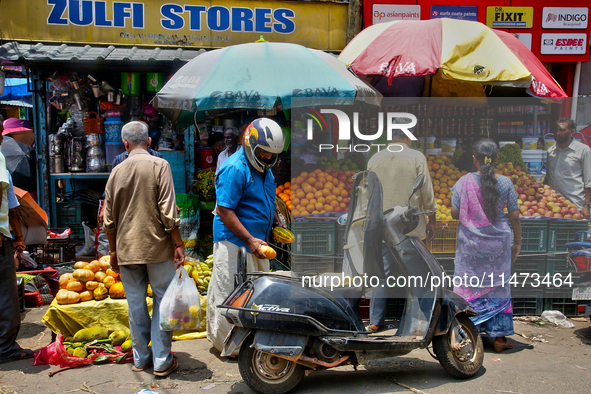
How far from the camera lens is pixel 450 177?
16.0ft

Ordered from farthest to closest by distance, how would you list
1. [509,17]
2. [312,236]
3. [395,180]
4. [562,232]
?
[509,17], [562,232], [312,236], [395,180]

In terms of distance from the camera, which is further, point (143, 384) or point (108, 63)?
point (108, 63)

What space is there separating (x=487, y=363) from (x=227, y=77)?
3846mm

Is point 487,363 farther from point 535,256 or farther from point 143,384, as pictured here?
point 143,384

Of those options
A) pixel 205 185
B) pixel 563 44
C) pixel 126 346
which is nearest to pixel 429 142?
pixel 205 185

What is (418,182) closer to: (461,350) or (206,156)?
(461,350)

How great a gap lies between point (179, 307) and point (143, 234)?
0.63 meters

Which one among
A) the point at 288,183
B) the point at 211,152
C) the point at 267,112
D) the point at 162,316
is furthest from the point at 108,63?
Result: the point at 162,316

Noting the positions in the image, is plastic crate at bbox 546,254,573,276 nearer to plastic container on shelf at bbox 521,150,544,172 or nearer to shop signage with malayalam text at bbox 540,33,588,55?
plastic container on shelf at bbox 521,150,544,172

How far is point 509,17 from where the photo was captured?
887 cm

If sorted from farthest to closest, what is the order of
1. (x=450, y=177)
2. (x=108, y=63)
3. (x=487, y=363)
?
(x=108, y=63)
(x=450, y=177)
(x=487, y=363)

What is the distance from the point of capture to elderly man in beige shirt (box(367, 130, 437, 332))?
13.7 ft

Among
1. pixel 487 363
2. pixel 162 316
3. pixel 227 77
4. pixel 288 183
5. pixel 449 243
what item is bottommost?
pixel 487 363

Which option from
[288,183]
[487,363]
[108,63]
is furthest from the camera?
[108,63]
